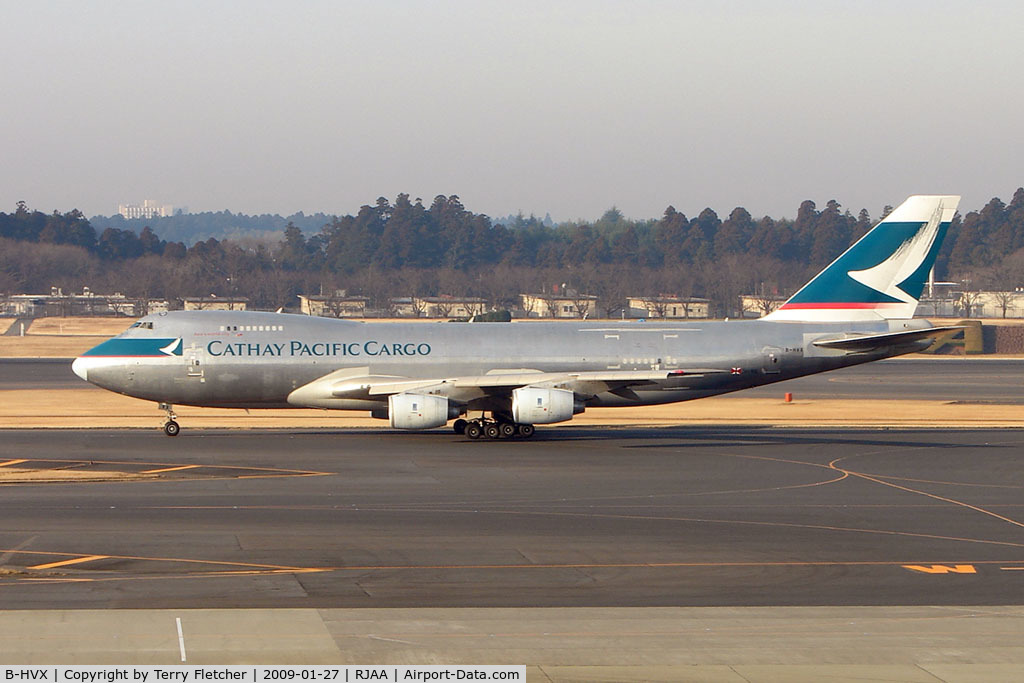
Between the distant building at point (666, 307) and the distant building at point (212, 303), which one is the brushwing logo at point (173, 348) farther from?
the distant building at point (666, 307)

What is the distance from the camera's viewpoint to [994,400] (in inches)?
2469

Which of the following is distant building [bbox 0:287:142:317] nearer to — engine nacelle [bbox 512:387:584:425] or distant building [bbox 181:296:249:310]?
distant building [bbox 181:296:249:310]

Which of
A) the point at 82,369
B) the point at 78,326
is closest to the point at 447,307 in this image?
the point at 78,326

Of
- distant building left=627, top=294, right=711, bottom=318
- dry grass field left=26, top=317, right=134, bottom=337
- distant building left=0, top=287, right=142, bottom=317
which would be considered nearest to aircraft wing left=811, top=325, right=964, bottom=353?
dry grass field left=26, top=317, right=134, bottom=337

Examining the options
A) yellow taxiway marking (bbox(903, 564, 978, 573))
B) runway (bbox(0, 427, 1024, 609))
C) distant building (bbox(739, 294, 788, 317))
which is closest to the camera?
runway (bbox(0, 427, 1024, 609))

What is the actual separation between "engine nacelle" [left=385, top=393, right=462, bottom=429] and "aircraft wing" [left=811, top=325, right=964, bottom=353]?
1497 cm

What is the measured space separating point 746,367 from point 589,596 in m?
27.3

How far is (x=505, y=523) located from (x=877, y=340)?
23060 mm

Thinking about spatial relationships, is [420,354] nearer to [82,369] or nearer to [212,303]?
[82,369]

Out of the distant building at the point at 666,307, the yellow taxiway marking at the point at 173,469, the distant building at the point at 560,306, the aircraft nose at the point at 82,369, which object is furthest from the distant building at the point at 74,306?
the yellow taxiway marking at the point at 173,469

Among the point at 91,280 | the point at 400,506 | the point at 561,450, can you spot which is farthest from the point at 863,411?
the point at 91,280

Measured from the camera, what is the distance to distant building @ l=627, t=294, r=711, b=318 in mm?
166125

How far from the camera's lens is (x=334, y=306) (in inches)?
6014

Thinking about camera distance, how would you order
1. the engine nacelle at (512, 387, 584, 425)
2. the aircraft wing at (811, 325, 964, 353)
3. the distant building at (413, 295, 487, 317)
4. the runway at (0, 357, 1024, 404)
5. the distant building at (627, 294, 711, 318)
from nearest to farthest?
the engine nacelle at (512, 387, 584, 425) < the aircraft wing at (811, 325, 964, 353) < the runway at (0, 357, 1024, 404) < the distant building at (413, 295, 487, 317) < the distant building at (627, 294, 711, 318)
